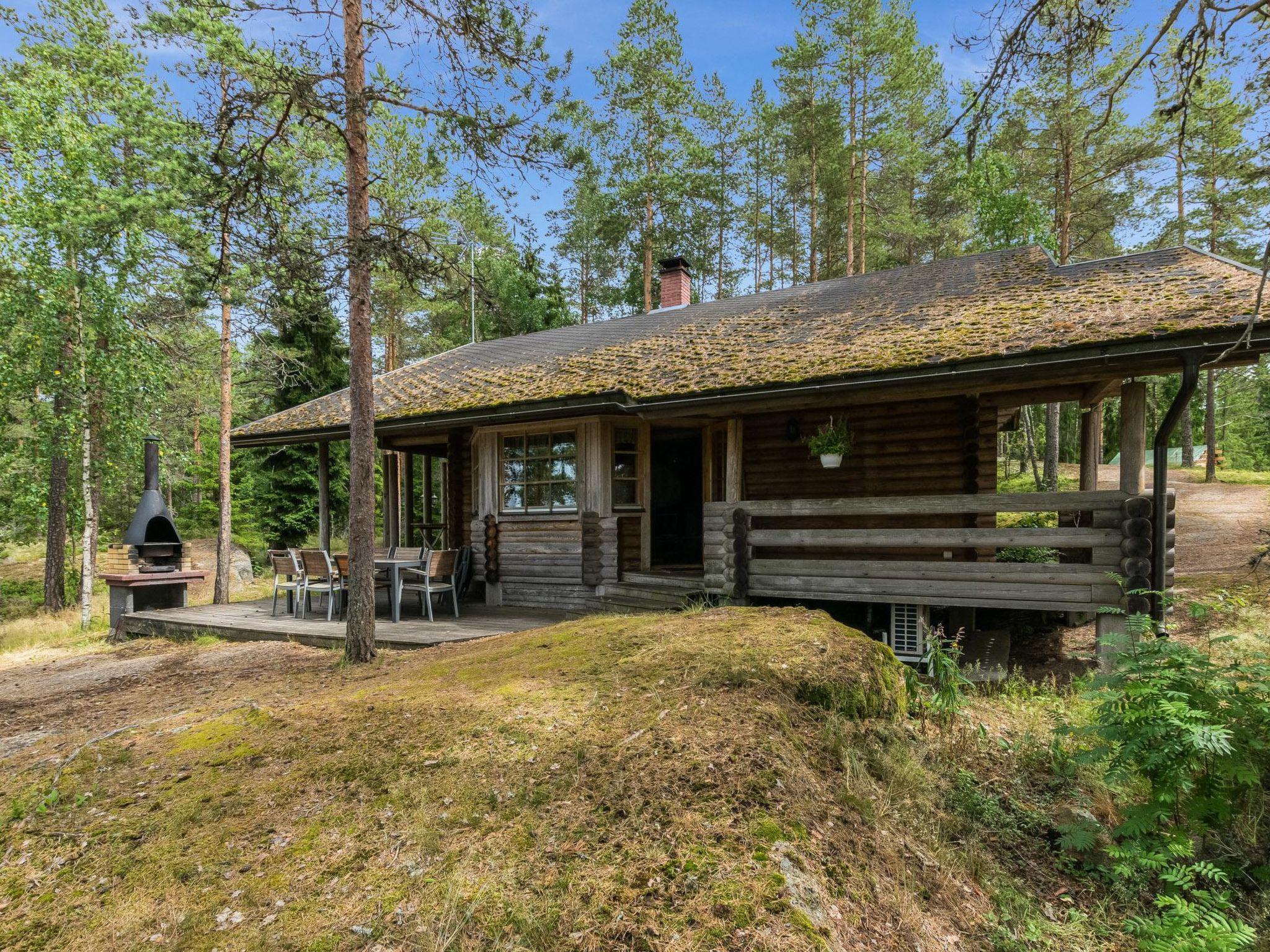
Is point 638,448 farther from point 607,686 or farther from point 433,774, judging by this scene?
point 433,774

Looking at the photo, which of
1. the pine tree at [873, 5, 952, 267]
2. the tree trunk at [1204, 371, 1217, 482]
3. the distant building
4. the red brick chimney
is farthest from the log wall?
the distant building

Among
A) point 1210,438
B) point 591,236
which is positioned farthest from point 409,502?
point 1210,438

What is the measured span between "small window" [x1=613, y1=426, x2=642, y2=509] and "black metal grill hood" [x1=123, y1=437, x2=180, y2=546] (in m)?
6.79

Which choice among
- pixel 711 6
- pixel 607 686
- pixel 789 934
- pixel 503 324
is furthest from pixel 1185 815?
pixel 711 6

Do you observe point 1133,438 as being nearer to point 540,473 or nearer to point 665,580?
point 665,580

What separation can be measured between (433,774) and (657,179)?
18221 millimetres

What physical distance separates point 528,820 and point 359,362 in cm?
412

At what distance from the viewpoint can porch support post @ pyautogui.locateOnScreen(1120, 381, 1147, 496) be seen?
5.11 meters

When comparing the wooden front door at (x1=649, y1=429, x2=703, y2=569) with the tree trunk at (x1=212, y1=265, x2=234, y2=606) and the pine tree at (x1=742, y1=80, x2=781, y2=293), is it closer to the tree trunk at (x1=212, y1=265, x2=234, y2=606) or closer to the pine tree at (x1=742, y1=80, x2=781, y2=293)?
the tree trunk at (x1=212, y1=265, x2=234, y2=606)

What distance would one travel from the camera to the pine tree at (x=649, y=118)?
55.7 feet

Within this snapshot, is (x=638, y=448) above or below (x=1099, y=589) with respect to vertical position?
above

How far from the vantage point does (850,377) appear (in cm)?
585

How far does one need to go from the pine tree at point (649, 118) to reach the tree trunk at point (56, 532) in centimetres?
1396

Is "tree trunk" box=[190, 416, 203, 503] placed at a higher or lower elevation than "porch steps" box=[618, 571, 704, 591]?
higher
